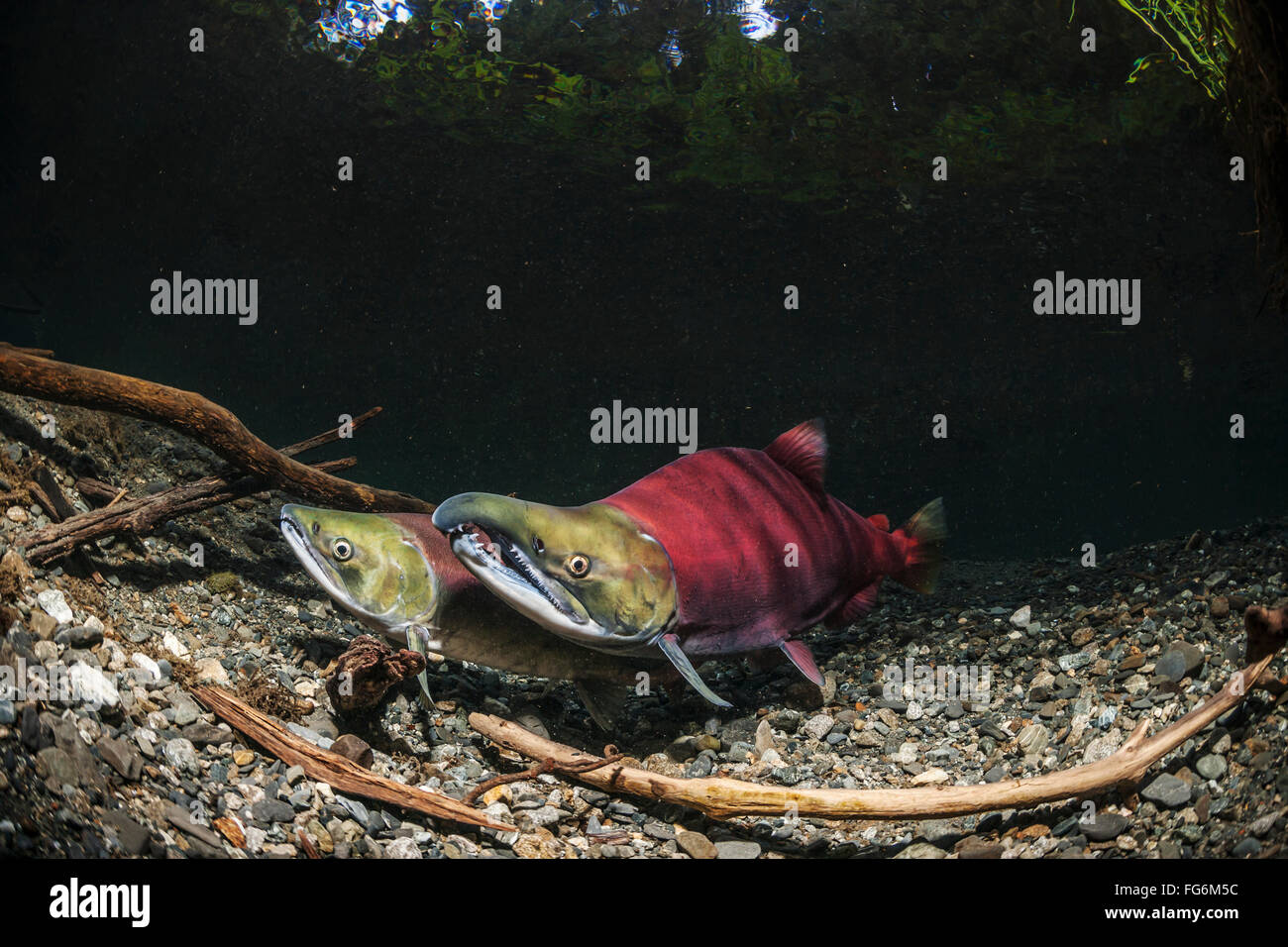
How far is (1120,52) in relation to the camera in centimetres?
870

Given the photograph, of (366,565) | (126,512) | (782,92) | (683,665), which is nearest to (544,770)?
(683,665)

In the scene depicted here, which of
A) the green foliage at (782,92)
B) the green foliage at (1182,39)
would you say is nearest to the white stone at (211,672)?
the green foliage at (1182,39)

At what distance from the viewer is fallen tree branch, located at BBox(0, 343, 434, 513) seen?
3795 mm

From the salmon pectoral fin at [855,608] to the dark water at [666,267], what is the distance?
542cm

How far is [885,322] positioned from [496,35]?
584 inches

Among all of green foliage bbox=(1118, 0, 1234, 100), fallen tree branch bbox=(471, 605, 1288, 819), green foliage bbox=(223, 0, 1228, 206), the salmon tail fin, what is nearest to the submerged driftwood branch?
fallen tree branch bbox=(471, 605, 1288, 819)

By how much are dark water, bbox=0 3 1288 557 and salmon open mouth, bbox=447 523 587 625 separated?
780 cm

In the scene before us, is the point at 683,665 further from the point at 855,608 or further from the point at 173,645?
the point at 173,645

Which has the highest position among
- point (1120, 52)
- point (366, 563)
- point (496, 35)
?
point (496, 35)

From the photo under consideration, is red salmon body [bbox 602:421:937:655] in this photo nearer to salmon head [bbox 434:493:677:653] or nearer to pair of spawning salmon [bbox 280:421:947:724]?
pair of spawning salmon [bbox 280:421:947:724]

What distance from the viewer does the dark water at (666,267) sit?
11.0 m

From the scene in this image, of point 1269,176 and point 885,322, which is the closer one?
point 1269,176
